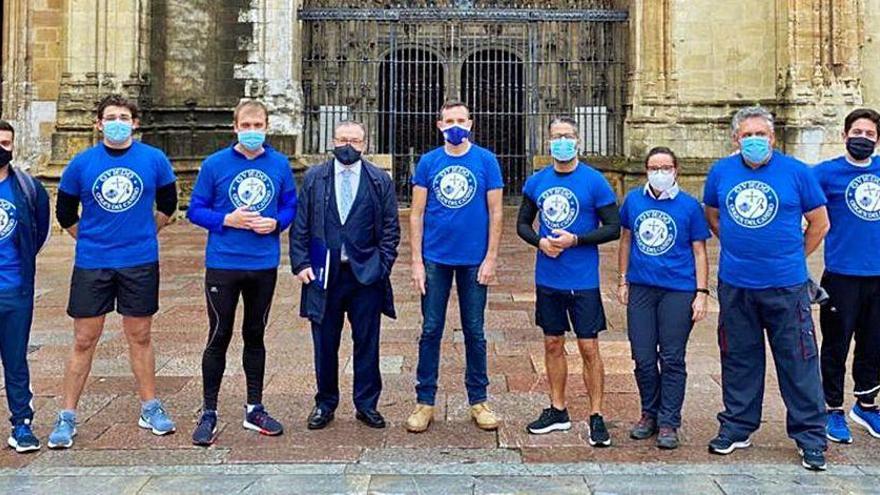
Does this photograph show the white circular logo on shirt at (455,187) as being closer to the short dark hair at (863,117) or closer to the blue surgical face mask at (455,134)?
the blue surgical face mask at (455,134)

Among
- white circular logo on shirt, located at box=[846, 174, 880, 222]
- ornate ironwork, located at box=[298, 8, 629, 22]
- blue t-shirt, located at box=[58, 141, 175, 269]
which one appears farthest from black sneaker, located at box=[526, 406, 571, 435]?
ornate ironwork, located at box=[298, 8, 629, 22]

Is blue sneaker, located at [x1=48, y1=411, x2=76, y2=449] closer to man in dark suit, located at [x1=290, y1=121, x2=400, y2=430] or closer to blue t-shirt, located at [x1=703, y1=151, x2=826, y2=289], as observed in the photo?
man in dark suit, located at [x1=290, y1=121, x2=400, y2=430]

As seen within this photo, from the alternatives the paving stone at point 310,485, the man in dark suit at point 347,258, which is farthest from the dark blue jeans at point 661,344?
the paving stone at point 310,485

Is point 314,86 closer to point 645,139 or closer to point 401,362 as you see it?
point 645,139

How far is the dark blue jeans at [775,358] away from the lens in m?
4.38

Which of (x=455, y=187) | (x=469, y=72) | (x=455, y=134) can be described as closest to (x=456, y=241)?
(x=455, y=187)

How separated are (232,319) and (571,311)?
6.26 feet

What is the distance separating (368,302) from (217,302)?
0.86 m

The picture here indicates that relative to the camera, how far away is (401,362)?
648cm

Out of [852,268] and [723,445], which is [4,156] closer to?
[723,445]

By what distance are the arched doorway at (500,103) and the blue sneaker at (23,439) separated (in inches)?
607

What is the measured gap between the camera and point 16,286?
4504 millimetres

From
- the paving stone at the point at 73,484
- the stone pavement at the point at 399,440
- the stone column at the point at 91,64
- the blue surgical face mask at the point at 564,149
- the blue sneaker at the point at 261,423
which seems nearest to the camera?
the paving stone at the point at 73,484

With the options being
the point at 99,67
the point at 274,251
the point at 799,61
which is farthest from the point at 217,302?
the point at 799,61
